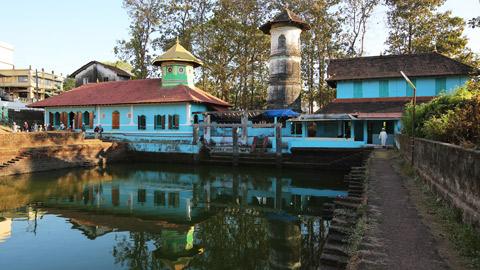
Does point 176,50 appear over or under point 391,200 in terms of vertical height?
over

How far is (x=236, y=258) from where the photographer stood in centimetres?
700

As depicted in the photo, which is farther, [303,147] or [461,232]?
[303,147]

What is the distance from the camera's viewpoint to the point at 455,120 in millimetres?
7371

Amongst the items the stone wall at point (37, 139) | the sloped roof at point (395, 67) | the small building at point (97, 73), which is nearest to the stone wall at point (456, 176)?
the sloped roof at point (395, 67)

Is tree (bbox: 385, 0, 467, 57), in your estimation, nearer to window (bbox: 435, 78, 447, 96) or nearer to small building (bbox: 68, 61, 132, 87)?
window (bbox: 435, 78, 447, 96)

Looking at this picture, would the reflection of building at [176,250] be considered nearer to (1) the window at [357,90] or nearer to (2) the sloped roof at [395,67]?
(2) the sloped roof at [395,67]

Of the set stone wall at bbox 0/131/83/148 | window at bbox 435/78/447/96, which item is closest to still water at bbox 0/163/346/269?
stone wall at bbox 0/131/83/148

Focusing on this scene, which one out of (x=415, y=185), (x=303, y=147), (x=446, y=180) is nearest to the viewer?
(x=446, y=180)

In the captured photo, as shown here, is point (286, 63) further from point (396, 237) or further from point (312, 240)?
point (396, 237)

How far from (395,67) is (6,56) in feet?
194

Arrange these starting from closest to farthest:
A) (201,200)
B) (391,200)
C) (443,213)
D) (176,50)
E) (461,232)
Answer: (461,232)
(443,213)
(391,200)
(201,200)
(176,50)

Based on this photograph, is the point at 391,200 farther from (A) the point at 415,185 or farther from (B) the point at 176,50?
(B) the point at 176,50

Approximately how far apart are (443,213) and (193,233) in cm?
585

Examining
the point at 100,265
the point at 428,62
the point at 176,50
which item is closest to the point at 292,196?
the point at 100,265
